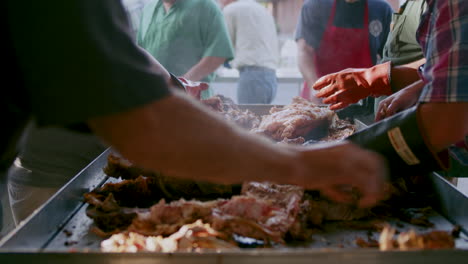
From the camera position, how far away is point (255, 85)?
19.6ft

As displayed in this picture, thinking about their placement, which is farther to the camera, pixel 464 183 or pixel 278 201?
pixel 464 183

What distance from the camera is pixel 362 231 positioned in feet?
5.80

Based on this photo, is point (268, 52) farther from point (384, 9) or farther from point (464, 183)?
point (464, 183)

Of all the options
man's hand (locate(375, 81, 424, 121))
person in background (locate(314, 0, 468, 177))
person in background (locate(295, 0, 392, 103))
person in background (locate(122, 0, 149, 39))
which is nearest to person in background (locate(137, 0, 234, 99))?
person in background (locate(122, 0, 149, 39))

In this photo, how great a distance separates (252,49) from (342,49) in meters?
1.47

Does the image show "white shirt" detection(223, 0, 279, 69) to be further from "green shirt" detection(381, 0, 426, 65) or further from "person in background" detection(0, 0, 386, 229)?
"person in background" detection(0, 0, 386, 229)

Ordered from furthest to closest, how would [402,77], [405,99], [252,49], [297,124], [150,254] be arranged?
1. [252,49]
2. [297,124]
3. [402,77]
4. [405,99]
5. [150,254]

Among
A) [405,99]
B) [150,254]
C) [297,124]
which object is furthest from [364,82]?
[150,254]

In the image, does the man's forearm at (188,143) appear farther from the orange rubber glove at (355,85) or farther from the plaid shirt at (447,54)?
the orange rubber glove at (355,85)

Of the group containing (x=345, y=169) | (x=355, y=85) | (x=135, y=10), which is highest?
(x=135, y=10)

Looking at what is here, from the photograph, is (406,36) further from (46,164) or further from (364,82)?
(46,164)

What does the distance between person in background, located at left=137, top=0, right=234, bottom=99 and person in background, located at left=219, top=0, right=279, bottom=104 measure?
4.15 ft

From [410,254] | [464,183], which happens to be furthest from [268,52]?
[410,254]

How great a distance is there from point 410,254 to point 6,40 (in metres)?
1.19
